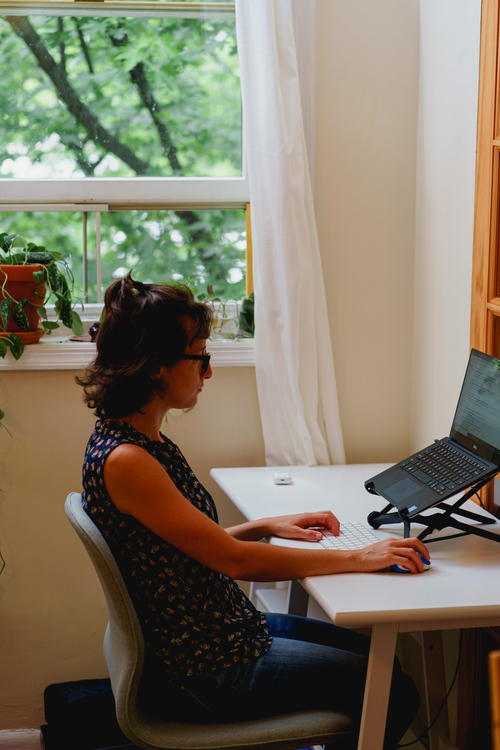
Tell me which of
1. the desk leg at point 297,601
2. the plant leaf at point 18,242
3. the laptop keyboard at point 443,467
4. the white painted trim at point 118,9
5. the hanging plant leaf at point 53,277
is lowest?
the desk leg at point 297,601

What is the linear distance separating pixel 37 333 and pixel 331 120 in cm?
101

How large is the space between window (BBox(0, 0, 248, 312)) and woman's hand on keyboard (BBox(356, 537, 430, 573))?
1239 millimetres

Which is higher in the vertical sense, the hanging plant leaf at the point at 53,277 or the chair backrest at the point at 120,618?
the hanging plant leaf at the point at 53,277

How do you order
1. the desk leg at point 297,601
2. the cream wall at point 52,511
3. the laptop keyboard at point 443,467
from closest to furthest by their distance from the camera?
the laptop keyboard at point 443,467, the desk leg at point 297,601, the cream wall at point 52,511

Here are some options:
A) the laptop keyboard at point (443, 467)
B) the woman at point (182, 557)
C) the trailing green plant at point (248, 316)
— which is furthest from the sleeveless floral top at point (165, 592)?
the trailing green plant at point (248, 316)

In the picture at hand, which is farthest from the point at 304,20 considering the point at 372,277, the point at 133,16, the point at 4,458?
the point at 4,458

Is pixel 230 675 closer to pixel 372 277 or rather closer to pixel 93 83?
pixel 372 277

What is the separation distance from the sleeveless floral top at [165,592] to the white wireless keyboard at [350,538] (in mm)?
265

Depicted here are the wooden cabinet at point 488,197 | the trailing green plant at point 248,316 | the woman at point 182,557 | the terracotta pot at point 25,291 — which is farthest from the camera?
the trailing green plant at point 248,316

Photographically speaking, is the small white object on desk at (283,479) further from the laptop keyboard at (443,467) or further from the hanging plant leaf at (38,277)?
the hanging plant leaf at (38,277)

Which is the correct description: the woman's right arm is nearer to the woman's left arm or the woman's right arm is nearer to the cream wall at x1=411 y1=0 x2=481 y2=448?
the woman's left arm

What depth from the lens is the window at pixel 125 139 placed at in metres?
2.75

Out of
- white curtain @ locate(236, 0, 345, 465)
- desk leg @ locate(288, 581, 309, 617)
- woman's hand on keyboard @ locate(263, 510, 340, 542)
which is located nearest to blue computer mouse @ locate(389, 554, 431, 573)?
woman's hand on keyboard @ locate(263, 510, 340, 542)

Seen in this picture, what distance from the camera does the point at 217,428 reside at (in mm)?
2746
